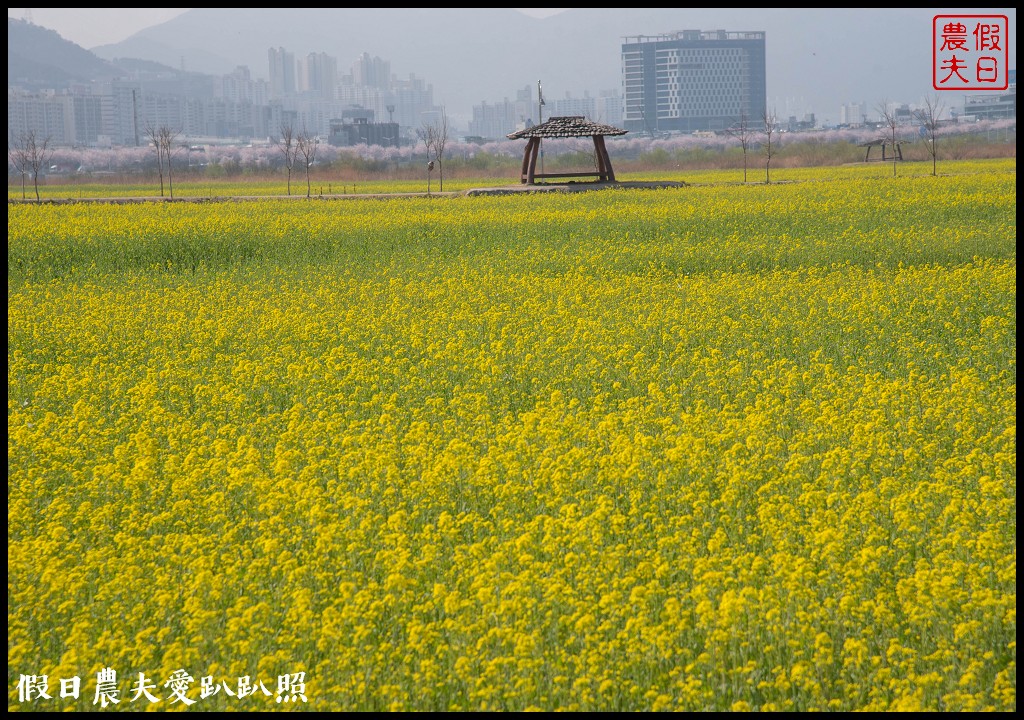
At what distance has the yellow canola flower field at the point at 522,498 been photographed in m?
4.57

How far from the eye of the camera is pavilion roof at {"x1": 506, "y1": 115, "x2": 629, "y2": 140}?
38.8m

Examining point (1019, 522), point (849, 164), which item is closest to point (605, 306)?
point (1019, 522)

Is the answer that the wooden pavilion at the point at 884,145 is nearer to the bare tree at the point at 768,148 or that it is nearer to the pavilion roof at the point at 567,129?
the bare tree at the point at 768,148

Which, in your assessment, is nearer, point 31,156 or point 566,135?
point 566,135

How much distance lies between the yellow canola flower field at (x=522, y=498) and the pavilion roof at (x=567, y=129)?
82.0ft

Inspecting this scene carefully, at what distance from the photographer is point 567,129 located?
39.3m

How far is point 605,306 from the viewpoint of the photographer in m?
13.3

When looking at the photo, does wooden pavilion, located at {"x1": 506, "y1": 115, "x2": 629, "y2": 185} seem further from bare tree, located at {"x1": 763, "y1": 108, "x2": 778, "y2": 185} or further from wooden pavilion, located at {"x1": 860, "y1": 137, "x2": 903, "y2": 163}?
wooden pavilion, located at {"x1": 860, "y1": 137, "x2": 903, "y2": 163}

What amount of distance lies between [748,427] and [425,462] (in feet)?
7.53

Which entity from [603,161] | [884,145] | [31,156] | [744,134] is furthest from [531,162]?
[744,134]

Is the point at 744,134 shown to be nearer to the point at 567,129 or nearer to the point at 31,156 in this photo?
the point at 31,156

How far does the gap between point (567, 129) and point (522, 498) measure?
112 feet

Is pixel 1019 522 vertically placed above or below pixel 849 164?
below

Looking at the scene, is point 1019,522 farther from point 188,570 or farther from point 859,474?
point 188,570
